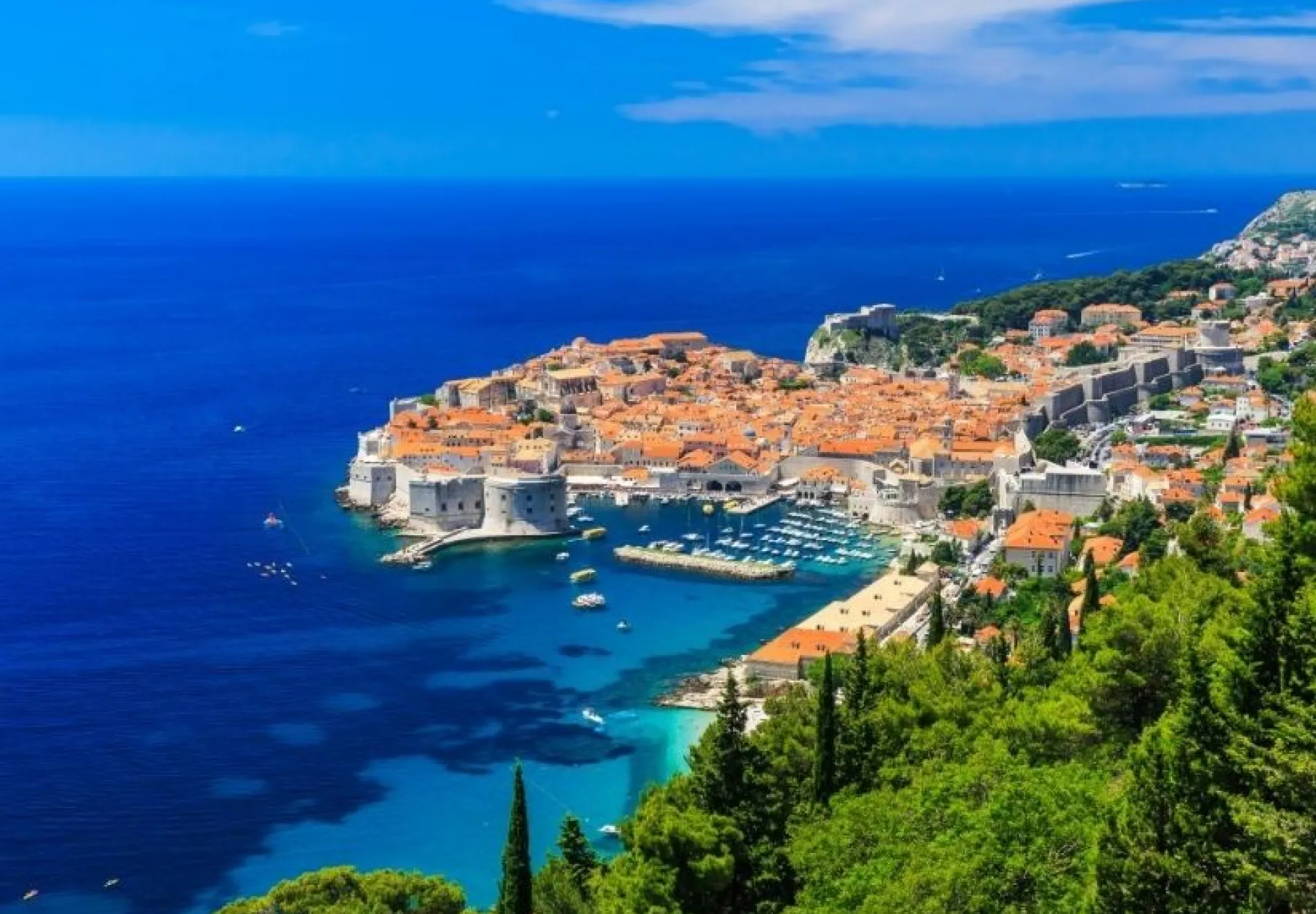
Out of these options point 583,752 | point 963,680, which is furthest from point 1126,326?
point 963,680

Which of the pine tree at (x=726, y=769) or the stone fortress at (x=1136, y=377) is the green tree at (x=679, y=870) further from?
the stone fortress at (x=1136, y=377)

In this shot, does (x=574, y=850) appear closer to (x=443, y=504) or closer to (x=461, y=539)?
(x=461, y=539)

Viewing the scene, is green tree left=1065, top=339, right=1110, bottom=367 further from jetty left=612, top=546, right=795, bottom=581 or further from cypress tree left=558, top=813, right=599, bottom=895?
cypress tree left=558, top=813, right=599, bottom=895

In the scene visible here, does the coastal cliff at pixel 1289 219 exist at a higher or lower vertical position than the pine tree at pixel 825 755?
higher

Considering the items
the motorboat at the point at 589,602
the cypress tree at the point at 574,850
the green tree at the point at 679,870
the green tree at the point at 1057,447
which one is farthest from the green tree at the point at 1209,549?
the green tree at the point at 1057,447

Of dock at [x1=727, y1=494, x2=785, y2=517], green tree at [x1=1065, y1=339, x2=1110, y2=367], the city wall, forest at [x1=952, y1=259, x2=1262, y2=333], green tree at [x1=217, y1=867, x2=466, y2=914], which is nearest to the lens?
green tree at [x1=217, y1=867, x2=466, y2=914]

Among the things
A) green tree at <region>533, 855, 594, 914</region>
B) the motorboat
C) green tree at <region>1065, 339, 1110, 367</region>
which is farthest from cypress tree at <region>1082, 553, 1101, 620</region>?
green tree at <region>1065, 339, 1110, 367</region>
